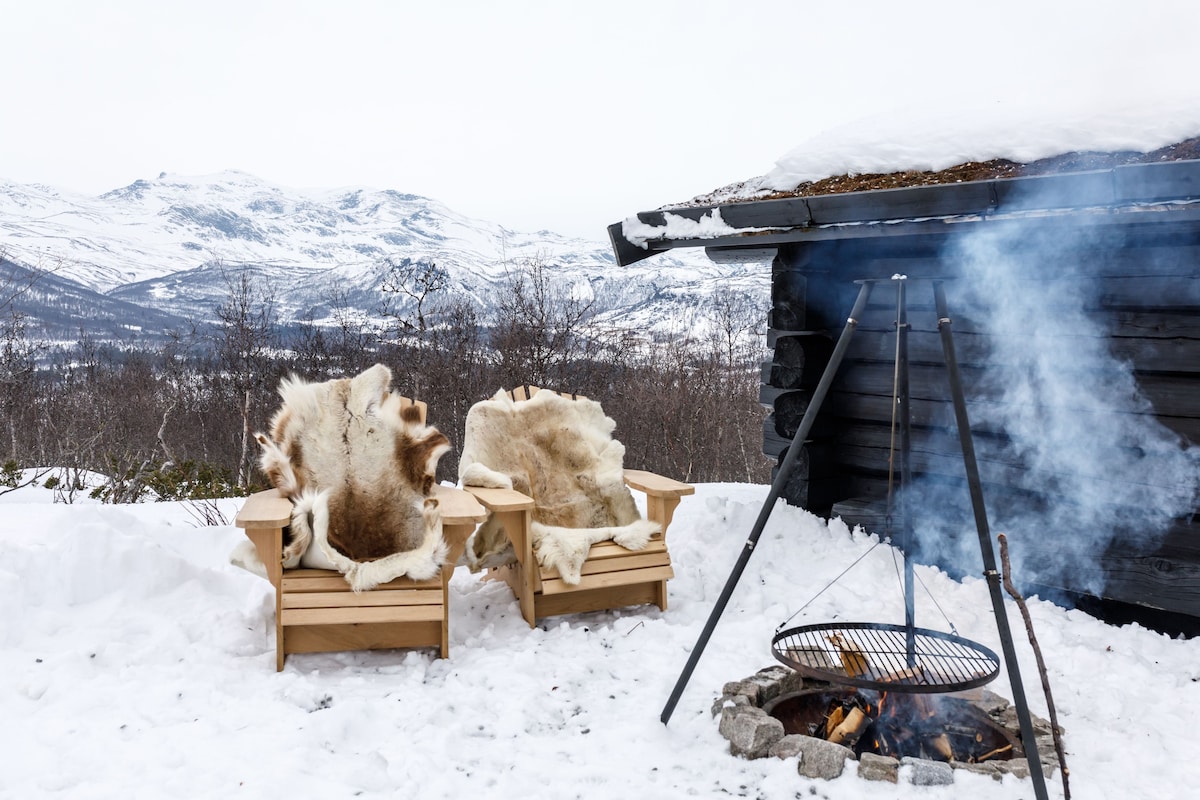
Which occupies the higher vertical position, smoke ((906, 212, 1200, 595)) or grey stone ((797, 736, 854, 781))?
smoke ((906, 212, 1200, 595))

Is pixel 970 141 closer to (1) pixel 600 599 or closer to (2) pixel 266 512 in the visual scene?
(1) pixel 600 599

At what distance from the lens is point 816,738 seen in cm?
256

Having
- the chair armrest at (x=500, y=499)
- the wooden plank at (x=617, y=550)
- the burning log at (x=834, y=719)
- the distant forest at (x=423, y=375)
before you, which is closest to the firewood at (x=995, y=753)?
the burning log at (x=834, y=719)

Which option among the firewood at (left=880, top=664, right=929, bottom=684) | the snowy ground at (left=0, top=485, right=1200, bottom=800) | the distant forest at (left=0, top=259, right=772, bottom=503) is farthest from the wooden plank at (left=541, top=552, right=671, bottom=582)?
the distant forest at (left=0, top=259, right=772, bottom=503)

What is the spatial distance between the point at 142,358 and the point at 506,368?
13543mm

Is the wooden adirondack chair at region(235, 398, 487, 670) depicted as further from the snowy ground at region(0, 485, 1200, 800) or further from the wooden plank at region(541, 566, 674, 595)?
the wooden plank at region(541, 566, 674, 595)

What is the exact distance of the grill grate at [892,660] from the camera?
7.86ft

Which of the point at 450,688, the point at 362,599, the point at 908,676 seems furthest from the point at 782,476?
the point at 362,599

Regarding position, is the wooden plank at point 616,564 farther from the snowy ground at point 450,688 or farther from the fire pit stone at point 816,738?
the fire pit stone at point 816,738

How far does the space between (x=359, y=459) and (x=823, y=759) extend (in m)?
2.47

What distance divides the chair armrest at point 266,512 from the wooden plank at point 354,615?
1.20 feet

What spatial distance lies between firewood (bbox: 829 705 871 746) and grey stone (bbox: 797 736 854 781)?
0.14 meters

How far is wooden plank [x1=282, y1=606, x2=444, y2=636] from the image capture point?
10.3 feet

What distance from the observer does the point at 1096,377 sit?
3756 mm
